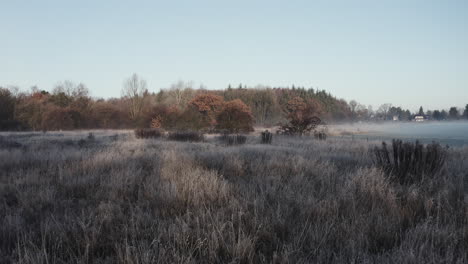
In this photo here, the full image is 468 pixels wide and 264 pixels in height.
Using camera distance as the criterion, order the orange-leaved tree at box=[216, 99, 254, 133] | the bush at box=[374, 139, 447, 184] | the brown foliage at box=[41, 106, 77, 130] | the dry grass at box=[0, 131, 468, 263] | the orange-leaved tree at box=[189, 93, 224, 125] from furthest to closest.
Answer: the orange-leaved tree at box=[189, 93, 224, 125] → the brown foliage at box=[41, 106, 77, 130] → the orange-leaved tree at box=[216, 99, 254, 133] → the bush at box=[374, 139, 447, 184] → the dry grass at box=[0, 131, 468, 263]

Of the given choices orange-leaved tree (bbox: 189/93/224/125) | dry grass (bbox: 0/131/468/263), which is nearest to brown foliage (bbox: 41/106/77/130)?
orange-leaved tree (bbox: 189/93/224/125)

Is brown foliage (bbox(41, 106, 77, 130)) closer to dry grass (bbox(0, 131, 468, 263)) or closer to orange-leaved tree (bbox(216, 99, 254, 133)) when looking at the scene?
orange-leaved tree (bbox(216, 99, 254, 133))

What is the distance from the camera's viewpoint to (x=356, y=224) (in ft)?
8.11

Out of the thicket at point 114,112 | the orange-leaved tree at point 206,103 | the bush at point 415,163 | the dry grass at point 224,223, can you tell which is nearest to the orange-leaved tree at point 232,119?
the thicket at point 114,112

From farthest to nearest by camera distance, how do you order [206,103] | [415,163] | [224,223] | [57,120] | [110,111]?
[206,103]
[110,111]
[57,120]
[415,163]
[224,223]

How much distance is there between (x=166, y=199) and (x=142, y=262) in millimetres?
1516

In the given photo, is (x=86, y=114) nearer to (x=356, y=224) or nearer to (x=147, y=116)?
(x=147, y=116)

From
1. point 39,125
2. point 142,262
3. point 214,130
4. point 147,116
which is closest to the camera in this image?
point 142,262

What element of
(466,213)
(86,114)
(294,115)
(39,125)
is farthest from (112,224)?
(86,114)

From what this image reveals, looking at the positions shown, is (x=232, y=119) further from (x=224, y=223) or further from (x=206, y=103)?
(x=206, y=103)

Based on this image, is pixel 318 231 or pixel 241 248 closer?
pixel 241 248

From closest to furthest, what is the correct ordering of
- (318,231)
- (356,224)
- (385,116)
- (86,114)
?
(318,231)
(356,224)
(86,114)
(385,116)

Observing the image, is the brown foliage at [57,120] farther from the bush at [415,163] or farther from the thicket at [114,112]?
the bush at [415,163]

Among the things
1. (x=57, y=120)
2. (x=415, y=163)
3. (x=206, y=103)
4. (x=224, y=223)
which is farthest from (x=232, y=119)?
(x=206, y=103)
